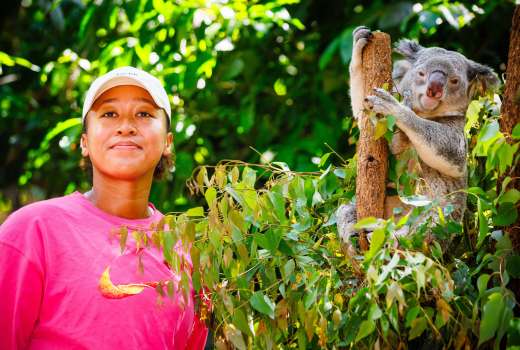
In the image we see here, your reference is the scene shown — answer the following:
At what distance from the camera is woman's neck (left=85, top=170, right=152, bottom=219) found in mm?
2615

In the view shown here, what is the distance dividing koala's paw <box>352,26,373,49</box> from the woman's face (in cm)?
72

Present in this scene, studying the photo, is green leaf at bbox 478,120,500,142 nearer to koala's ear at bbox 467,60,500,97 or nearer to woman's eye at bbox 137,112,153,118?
koala's ear at bbox 467,60,500,97

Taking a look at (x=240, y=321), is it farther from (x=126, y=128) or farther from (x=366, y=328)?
(x=126, y=128)

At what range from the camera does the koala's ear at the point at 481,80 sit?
299cm

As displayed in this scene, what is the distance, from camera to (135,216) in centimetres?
268

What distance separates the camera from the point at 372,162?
230 cm

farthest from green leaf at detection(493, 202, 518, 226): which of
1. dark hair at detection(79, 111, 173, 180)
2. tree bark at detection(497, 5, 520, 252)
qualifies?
dark hair at detection(79, 111, 173, 180)

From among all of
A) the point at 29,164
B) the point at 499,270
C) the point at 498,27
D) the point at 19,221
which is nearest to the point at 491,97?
the point at 499,270

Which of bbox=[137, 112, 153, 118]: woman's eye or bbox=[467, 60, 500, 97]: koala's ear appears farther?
bbox=[467, 60, 500, 97]: koala's ear

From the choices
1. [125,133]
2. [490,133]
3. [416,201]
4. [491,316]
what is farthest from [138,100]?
[491,316]

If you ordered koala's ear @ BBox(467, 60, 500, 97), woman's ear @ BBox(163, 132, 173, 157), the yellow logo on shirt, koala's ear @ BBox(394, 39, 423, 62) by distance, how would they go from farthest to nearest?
koala's ear @ BBox(394, 39, 423, 62), koala's ear @ BBox(467, 60, 500, 97), woman's ear @ BBox(163, 132, 173, 157), the yellow logo on shirt

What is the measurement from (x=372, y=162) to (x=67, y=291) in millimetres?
965

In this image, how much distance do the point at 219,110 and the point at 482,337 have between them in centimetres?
360

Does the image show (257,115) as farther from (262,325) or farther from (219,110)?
(262,325)
